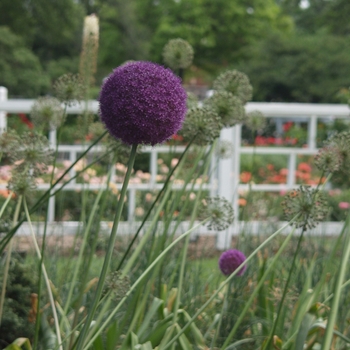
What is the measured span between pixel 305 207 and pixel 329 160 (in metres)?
0.15

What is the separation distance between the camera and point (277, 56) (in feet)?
75.5

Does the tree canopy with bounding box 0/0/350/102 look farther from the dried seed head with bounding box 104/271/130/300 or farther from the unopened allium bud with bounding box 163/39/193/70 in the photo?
the dried seed head with bounding box 104/271/130/300

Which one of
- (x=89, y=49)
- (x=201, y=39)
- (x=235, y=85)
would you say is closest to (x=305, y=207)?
(x=235, y=85)

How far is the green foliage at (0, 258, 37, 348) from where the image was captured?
8.32 feet

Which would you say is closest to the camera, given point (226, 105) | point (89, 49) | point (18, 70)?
point (226, 105)

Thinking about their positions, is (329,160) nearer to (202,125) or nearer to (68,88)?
(202,125)

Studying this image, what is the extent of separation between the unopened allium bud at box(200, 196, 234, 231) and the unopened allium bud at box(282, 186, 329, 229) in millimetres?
259

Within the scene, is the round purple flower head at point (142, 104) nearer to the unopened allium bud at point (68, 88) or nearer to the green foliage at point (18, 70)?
the unopened allium bud at point (68, 88)

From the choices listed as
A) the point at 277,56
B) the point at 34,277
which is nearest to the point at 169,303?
the point at 34,277

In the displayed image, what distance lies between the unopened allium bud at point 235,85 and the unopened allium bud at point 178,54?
143 mm

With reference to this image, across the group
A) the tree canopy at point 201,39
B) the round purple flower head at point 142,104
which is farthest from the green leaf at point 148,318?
the tree canopy at point 201,39

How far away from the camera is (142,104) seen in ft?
4.22

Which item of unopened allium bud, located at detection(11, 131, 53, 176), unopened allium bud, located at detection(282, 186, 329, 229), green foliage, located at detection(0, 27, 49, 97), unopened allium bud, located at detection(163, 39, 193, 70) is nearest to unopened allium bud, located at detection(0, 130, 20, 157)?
unopened allium bud, located at detection(11, 131, 53, 176)

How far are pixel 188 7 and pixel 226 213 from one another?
116ft
